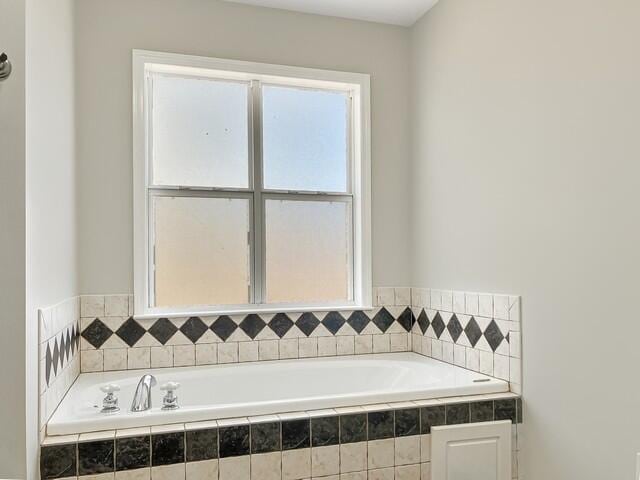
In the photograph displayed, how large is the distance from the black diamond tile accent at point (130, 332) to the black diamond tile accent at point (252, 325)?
58cm

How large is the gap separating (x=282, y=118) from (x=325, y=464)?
6.74ft

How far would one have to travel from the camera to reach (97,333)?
2771mm

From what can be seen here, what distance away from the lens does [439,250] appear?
9.95ft

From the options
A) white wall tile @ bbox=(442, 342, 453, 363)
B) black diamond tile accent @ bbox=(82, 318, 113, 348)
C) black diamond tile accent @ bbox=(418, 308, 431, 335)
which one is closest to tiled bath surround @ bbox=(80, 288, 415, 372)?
black diamond tile accent @ bbox=(82, 318, 113, 348)

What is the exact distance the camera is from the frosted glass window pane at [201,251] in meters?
2.98

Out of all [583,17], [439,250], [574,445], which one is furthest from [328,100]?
[574,445]

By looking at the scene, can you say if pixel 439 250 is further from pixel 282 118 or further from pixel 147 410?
pixel 147 410

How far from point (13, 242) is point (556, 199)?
2061 millimetres

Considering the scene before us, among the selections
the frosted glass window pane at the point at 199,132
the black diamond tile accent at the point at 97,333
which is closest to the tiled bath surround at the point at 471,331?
the frosted glass window pane at the point at 199,132

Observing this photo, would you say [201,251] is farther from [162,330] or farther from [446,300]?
[446,300]

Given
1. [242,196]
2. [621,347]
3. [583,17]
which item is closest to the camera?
[621,347]

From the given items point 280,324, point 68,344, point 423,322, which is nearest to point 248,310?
point 280,324

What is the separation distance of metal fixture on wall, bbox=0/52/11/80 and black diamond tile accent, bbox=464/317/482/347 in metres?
2.31

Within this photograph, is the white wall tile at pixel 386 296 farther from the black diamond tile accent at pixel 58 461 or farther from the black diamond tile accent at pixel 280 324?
the black diamond tile accent at pixel 58 461
